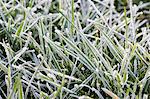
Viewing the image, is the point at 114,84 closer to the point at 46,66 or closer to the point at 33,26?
the point at 46,66

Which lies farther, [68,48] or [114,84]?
[68,48]

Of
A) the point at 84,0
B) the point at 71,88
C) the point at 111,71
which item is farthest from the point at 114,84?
the point at 84,0

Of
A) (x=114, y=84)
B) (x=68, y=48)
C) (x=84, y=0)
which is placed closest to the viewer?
(x=114, y=84)

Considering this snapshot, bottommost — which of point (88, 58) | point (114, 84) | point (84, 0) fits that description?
point (114, 84)

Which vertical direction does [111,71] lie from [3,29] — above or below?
below

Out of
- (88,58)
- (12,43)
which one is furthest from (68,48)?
(12,43)

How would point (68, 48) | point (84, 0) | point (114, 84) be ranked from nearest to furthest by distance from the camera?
point (114, 84)
point (68, 48)
point (84, 0)
